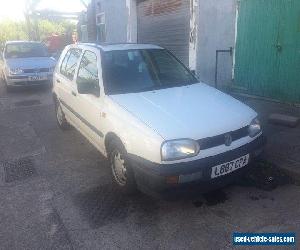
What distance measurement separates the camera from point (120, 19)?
1408 centimetres

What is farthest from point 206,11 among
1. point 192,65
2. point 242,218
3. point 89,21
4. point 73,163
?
point 89,21

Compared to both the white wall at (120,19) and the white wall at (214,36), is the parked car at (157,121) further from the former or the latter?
the white wall at (120,19)

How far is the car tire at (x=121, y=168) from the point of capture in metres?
3.74

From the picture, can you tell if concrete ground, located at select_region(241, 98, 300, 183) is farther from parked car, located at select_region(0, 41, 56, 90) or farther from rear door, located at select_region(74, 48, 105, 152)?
parked car, located at select_region(0, 41, 56, 90)

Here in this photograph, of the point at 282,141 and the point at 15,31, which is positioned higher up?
the point at 15,31

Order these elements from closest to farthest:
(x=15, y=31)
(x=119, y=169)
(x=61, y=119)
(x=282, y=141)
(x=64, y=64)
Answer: (x=119, y=169), (x=282, y=141), (x=64, y=64), (x=61, y=119), (x=15, y=31)

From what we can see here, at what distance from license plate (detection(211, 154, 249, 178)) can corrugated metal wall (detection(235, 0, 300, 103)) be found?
3.76 m

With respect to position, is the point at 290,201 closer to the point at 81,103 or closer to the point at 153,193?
the point at 153,193

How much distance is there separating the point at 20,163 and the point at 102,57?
2219 millimetres

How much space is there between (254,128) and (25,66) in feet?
29.9

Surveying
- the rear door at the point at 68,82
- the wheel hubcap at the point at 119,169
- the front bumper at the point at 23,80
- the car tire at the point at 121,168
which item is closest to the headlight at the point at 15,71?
the front bumper at the point at 23,80

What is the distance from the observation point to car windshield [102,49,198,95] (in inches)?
172

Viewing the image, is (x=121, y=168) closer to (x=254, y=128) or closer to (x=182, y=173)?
(x=182, y=173)

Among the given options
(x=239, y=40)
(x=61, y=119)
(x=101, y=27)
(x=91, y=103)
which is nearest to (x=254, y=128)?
(x=91, y=103)
